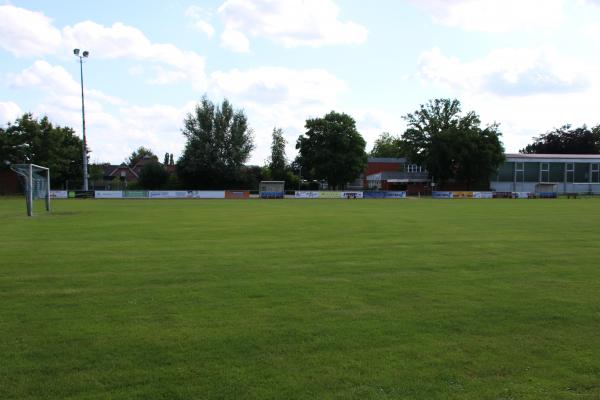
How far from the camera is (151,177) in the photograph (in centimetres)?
7688

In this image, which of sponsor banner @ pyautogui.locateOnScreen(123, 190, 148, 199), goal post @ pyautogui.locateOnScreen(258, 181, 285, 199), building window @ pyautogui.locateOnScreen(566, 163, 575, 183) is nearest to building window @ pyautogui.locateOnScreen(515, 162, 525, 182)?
building window @ pyautogui.locateOnScreen(566, 163, 575, 183)

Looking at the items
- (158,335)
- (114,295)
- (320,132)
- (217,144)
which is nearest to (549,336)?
(158,335)

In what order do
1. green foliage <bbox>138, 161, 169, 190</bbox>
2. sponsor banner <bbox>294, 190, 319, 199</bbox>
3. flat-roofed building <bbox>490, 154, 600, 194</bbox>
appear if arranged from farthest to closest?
flat-roofed building <bbox>490, 154, 600, 194</bbox>
green foliage <bbox>138, 161, 169, 190</bbox>
sponsor banner <bbox>294, 190, 319, 199</bbox>

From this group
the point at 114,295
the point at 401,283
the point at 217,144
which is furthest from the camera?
the point at 217,144

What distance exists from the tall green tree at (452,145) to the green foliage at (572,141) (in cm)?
2881

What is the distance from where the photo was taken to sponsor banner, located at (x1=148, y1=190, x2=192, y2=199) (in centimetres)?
6519

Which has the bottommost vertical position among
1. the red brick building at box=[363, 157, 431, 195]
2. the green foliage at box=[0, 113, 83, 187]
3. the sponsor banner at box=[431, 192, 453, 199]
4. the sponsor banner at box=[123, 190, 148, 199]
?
the sponsor banner at box=[431, 192, 453, 199]

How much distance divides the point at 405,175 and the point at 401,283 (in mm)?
87749

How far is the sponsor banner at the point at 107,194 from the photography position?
61.9m

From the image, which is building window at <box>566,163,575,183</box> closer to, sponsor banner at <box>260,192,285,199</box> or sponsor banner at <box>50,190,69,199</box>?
sponsor banner at <box>260,192,285,199</box>

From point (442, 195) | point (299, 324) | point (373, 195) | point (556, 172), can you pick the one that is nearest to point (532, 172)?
point (556, 172)

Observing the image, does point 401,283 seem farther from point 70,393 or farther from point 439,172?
point 439,172

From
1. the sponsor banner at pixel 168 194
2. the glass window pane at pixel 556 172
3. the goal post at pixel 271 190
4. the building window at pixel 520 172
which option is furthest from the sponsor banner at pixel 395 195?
the glass window pane at pixel 556 172

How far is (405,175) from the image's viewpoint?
94938 mm
